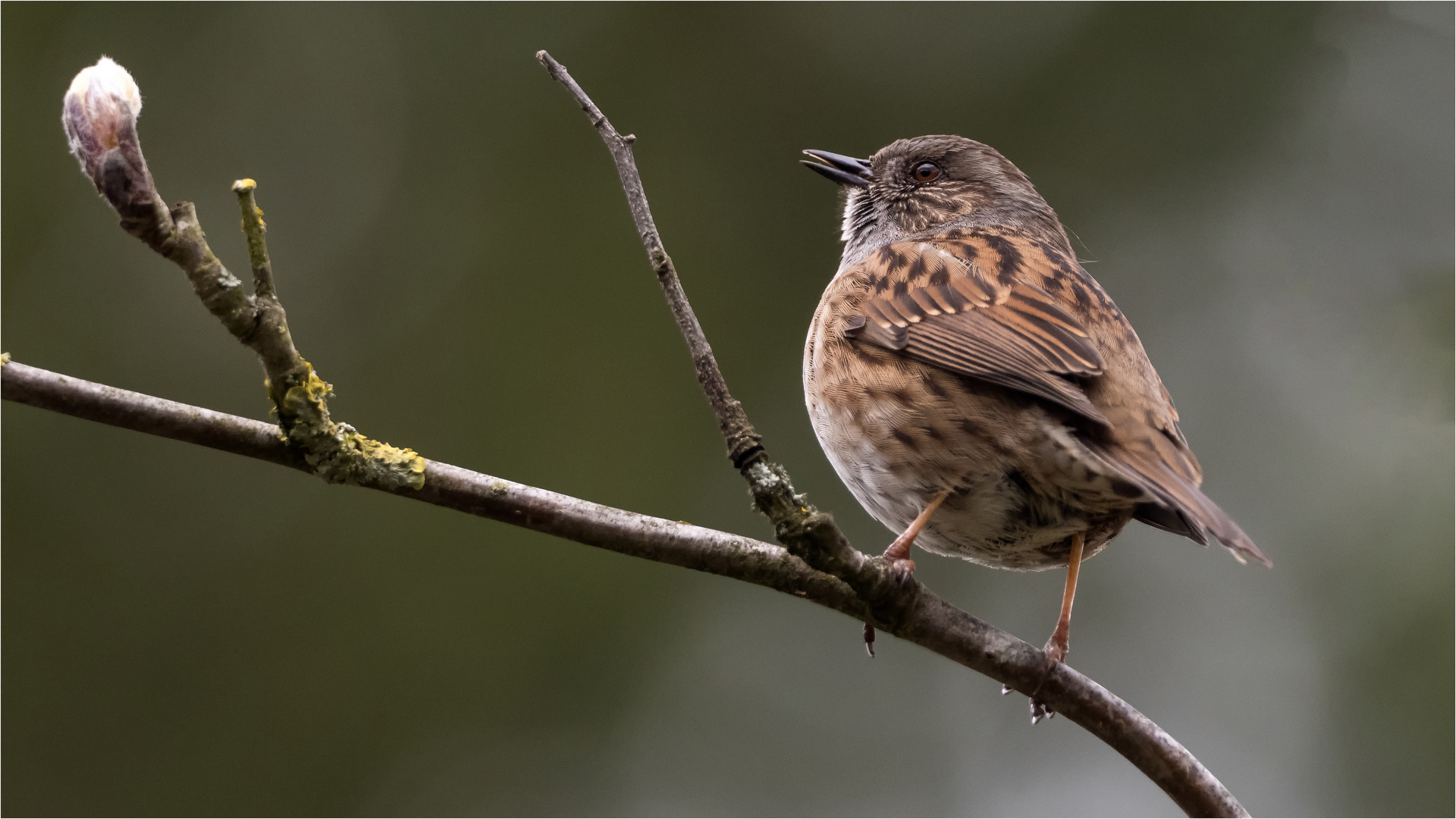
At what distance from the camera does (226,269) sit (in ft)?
7.44

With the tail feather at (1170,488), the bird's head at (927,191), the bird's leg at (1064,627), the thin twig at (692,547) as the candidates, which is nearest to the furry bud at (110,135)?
the thin twig at (692,547)

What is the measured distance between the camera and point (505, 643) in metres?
6.62

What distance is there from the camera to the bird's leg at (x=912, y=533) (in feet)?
11.8

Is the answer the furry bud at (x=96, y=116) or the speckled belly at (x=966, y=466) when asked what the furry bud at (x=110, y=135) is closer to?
the furry bud at (x=96, y=116)

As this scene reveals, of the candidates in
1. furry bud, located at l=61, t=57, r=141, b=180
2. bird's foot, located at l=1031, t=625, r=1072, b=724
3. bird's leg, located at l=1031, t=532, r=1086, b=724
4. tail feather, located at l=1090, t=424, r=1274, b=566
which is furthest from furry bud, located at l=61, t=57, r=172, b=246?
bird's foot, located at l=1031, t=625, r=1072, b=724

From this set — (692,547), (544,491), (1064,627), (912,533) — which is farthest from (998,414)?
(544,491)

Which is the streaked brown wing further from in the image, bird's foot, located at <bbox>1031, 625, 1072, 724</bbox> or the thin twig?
the thin twig

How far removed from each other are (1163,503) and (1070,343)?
0.83 meters

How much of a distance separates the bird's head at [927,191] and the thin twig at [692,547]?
2702 mm

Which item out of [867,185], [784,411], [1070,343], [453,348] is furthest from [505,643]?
[1070,343]

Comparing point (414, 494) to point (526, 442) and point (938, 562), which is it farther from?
point (938, 562)

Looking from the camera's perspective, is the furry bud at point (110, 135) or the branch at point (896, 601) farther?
the branch at point (896, 601)

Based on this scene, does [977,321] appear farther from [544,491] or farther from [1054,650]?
[544,491]

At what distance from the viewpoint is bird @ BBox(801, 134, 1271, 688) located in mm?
3473
